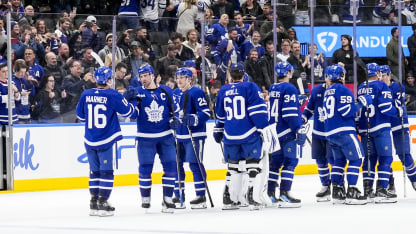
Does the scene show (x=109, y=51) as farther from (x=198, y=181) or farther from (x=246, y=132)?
(x=246, y=132)

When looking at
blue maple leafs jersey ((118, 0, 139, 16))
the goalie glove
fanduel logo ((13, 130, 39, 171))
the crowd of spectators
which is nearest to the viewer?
the goalie glove

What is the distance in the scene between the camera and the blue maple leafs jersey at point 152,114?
364 inches

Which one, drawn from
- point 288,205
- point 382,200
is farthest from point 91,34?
point 382,200

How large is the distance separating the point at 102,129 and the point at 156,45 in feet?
12.4

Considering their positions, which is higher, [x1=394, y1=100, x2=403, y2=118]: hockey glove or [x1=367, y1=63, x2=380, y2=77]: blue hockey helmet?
[x1=367, y1=63, x2=380, y2=77]: blue hockey helmet

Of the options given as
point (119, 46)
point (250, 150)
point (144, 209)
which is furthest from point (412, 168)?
point (119, 46)

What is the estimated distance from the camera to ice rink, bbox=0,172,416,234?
788cm

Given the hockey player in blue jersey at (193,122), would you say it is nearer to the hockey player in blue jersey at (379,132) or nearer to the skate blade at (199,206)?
the skate blade at (199,206)

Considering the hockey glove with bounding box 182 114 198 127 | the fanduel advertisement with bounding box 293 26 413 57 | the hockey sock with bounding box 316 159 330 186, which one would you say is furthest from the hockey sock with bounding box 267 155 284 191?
the fanduel advertisement with bounding box 293 26 413 57

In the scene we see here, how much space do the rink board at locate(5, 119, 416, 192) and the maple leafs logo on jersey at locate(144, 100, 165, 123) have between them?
310cm

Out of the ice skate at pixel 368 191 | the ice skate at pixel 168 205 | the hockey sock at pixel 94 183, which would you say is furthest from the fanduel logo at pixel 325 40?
the hockey sock at pixel 94 183

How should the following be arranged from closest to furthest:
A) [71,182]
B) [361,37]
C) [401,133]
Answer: [401,133]
[71,182]
[361,37]

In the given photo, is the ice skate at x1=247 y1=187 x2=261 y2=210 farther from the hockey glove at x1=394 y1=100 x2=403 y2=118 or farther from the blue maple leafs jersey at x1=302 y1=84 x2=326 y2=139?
the hockey glove at x1=394 y1=100 x2=403 y2=118

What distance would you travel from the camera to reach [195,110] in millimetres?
9664
